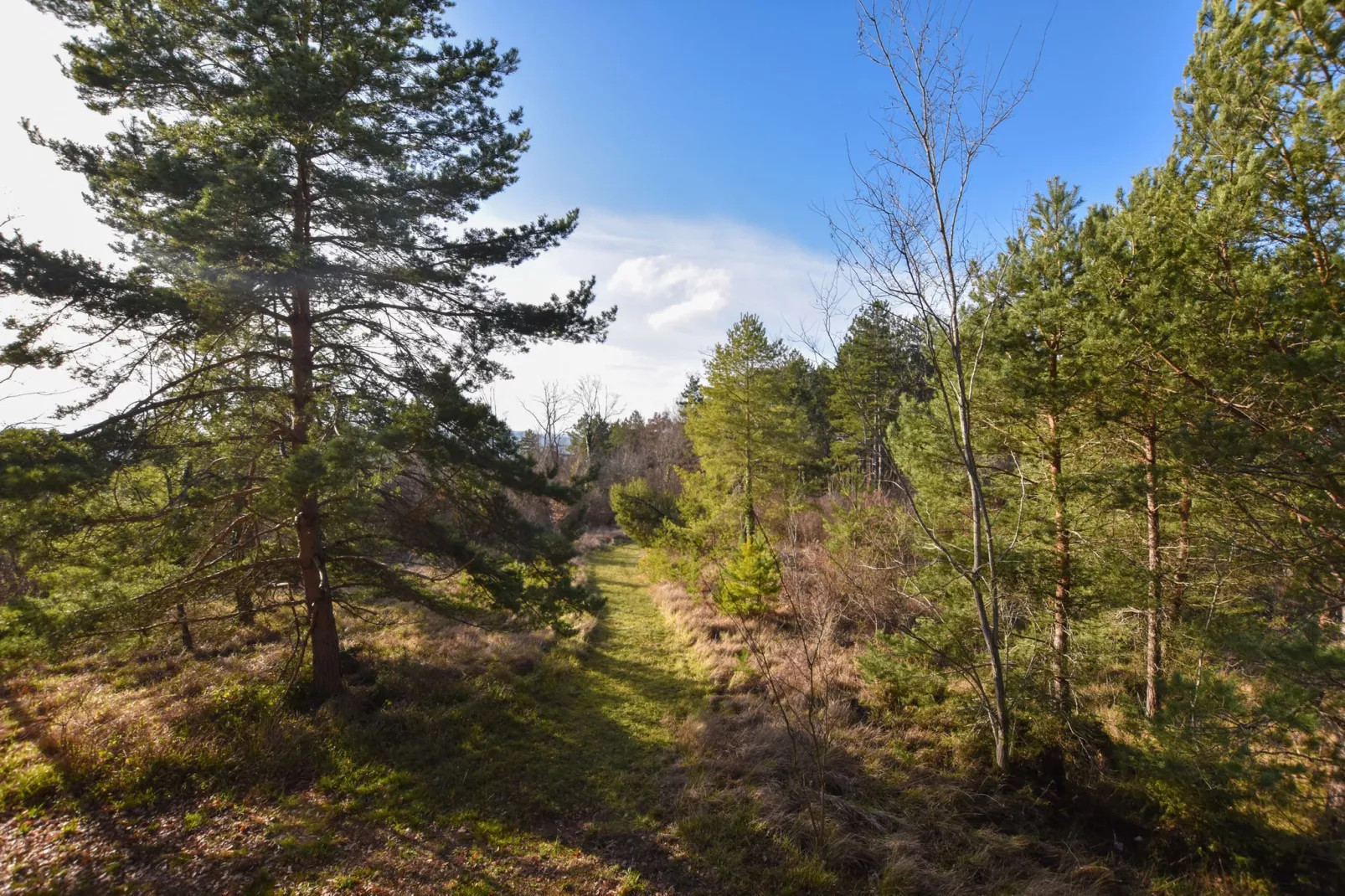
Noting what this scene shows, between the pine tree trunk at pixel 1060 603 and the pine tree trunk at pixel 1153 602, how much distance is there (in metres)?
0.90

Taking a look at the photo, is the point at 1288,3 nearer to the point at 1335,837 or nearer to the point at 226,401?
the point at 1335,837

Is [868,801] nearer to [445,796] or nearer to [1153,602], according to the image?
[1153,602]

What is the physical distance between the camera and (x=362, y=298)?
7.45 metres

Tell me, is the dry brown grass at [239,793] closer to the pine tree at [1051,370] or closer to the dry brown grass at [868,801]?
the dry brown grass at [868,801]

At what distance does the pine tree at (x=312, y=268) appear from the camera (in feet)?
18.4

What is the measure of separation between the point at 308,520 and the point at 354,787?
360cm

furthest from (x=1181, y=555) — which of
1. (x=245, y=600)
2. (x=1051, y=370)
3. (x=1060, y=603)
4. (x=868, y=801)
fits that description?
(x=245, y=600)

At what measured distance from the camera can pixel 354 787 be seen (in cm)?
618

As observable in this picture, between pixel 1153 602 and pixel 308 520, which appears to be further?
pixel 308 520

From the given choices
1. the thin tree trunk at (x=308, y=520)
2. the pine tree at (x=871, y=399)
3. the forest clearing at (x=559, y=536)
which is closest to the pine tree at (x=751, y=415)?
the pine tree at (x=871, y=399)

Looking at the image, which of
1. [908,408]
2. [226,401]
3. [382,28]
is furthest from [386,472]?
[908,408]

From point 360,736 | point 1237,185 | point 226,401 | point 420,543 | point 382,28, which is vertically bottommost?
point 360,736

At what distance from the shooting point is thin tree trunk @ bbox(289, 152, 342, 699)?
6.96 meters

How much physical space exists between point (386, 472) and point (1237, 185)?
370 inches
